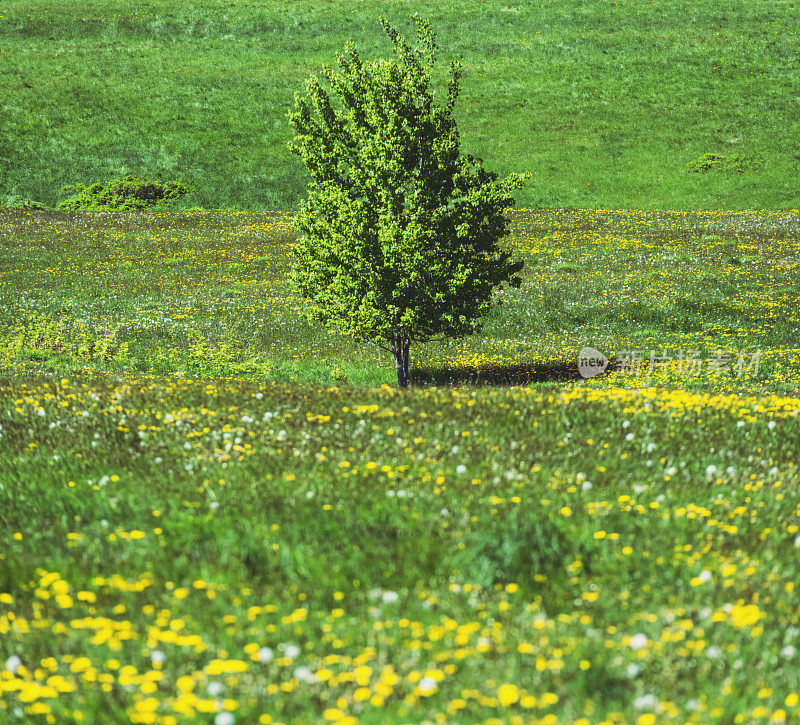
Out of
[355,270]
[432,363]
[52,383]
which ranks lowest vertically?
[432,363]

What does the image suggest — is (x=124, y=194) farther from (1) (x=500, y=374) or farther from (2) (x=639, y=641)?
(2) (x=639, y=641)

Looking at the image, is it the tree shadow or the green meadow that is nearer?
the green meadow

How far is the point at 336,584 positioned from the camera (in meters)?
4.12

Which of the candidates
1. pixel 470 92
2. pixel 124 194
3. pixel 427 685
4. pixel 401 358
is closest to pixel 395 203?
pixel 401 358

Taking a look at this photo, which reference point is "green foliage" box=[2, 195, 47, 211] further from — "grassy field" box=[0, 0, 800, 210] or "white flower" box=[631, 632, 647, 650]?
"white flower" box=[631, 632, 647, 650]

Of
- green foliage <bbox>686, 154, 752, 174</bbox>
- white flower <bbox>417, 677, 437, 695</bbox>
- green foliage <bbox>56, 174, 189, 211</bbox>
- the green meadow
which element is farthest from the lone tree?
green foliage <bbox>686, 154, 752, 174</bbox>

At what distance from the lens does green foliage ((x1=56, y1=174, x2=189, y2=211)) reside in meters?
48.5

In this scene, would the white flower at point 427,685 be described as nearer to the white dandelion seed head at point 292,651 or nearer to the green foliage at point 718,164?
the white dandelion seed head at point 292,651

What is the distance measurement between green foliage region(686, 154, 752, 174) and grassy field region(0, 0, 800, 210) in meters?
0.27

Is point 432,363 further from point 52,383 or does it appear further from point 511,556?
point 511,556

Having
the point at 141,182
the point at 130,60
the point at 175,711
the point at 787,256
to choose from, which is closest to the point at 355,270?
the point at 175,711

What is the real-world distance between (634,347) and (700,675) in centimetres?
1760

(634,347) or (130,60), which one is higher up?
(130,60)

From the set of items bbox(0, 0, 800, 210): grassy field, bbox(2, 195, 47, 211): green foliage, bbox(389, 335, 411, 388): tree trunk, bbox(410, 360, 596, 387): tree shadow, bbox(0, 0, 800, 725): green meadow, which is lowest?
bbox(410, 360, 596, 387): tree shadow
